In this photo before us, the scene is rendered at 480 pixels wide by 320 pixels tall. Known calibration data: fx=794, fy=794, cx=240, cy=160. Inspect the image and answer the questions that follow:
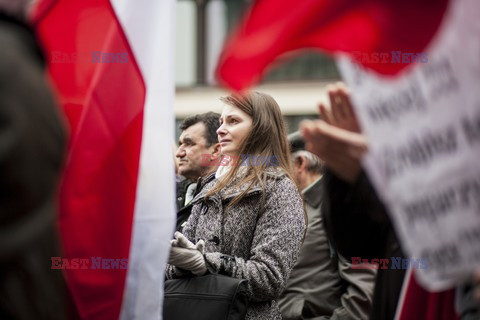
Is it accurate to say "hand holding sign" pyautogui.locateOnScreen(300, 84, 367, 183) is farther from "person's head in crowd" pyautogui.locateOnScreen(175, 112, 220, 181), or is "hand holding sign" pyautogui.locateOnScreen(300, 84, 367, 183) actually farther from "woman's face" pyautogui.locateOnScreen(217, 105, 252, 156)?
"person's head in crowd" pyautogui.locateOnScreen(175, 112, 220, 181)

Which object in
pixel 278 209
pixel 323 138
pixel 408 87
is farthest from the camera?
pixel 278 209

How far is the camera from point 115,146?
292 centimetres

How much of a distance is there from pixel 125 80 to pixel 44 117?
1376 millimetres

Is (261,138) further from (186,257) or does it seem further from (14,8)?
(14,8)

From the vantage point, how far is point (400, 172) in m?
1.76

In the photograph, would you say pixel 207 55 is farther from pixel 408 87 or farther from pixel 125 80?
pixel 408 87

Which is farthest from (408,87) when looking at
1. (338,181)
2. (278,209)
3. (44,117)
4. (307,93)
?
(307,93)

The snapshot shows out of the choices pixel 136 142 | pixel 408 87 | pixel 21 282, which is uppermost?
pixel 408 87

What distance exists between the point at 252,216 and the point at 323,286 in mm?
886

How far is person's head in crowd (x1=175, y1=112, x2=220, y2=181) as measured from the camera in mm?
5008

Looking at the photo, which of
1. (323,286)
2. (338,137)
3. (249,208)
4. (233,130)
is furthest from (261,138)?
(338,137)

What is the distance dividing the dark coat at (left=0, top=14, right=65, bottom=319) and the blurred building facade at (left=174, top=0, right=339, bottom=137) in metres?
12.8

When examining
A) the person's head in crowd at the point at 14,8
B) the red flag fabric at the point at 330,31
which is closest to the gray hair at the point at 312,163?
the red flag fabric at the point at 330,31

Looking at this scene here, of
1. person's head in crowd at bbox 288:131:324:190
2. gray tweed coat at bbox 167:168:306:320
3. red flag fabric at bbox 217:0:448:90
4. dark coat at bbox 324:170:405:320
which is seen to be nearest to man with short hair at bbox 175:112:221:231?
person's head in crowd at bbox 288:131:324:190
